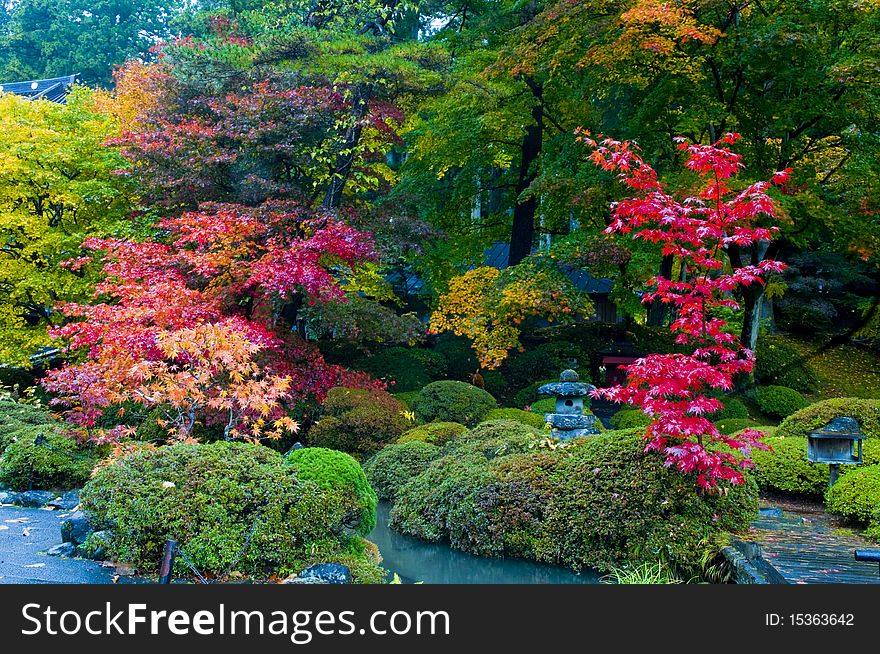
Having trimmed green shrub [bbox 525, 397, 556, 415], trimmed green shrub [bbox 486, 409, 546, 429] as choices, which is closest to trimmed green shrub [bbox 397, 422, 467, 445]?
trimmed green shrub [bbox 486, 409, 546, 429]

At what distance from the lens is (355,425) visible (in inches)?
396

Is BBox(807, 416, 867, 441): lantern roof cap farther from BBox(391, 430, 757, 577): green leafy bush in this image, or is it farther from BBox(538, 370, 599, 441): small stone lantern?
BBox(538, 370, 599, 441): small stone lantern

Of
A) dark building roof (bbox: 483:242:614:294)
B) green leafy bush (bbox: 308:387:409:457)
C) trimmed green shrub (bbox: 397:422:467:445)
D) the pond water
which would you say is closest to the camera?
the pond water

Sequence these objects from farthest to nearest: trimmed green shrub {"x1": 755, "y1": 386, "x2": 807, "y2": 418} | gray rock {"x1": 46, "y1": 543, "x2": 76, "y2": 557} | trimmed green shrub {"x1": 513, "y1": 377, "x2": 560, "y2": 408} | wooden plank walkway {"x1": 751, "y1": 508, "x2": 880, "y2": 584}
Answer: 1. trimmed green shrub {"x1": 513, "y1": 377, "x2": 560, "y2": 408}
2. trimmed green shrub {"x1": 755, "y1": 386, "x2": 807, "y2": 418}
3. gray rock {"x1": 46, "y1": 543, "x2": 76, "y2": 557}
4. wooden plank walkway {"x1": 751, "y1": 508, "x2": 880, "y2": 584}

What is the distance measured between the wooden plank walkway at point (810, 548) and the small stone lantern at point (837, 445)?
581 mm

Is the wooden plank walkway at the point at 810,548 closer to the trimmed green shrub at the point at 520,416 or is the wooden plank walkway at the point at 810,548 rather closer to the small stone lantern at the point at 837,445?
the small stone lantern at the point at 837,445

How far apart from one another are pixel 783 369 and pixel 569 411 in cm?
823

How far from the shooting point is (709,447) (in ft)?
21.0

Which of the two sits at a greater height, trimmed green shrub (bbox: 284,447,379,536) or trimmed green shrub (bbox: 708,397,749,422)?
trimmed green shrub (bbox: 708,397,749,422)

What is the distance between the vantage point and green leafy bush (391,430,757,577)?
19.4ft

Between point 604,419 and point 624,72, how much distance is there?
6.15 m

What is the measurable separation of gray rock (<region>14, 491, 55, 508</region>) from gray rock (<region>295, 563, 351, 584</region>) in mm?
3723

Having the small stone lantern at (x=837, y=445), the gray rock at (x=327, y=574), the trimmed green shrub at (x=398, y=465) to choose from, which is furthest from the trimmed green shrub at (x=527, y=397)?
the gray rock at (x=327, y=574)

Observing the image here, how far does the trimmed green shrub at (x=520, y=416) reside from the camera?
10102mm
